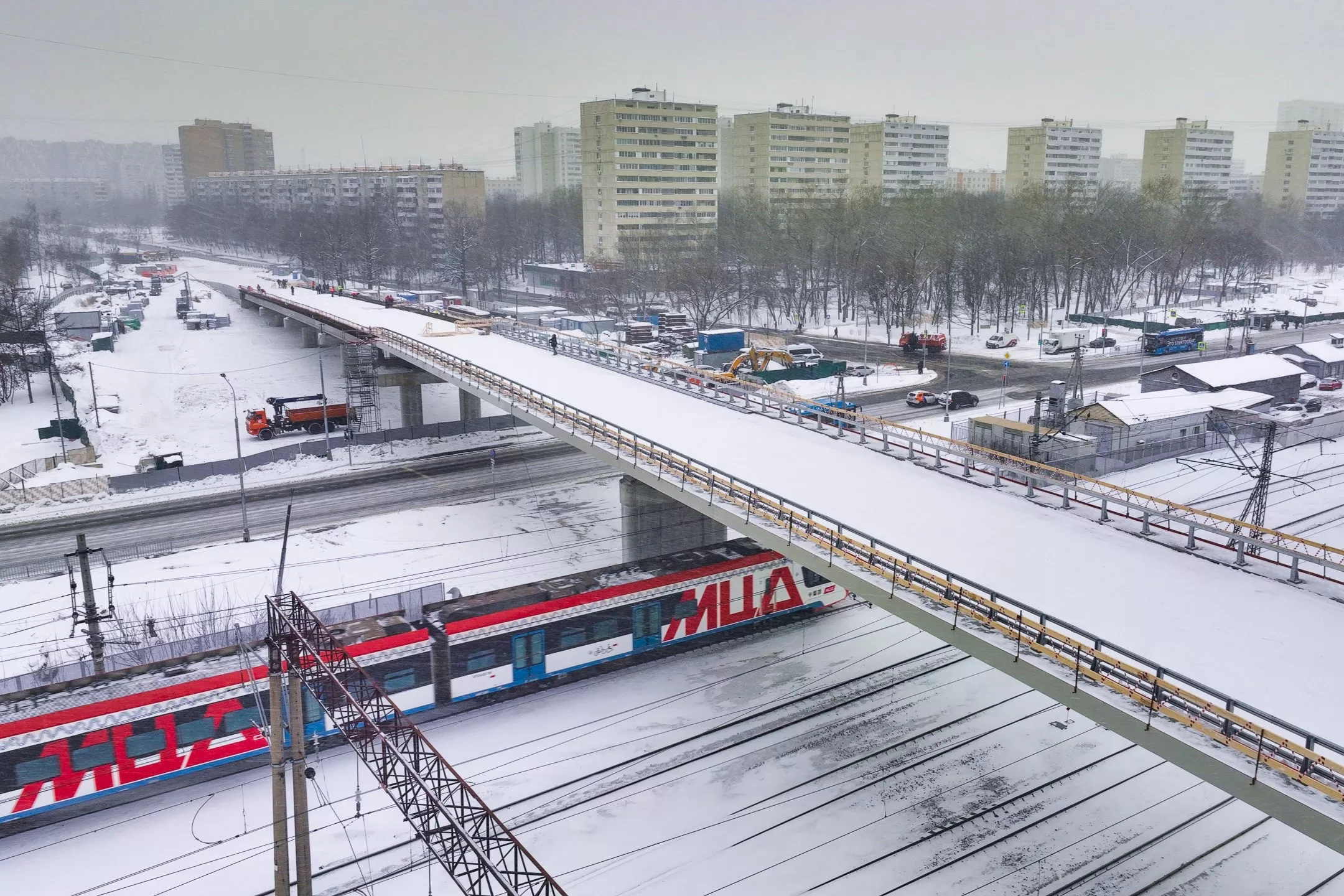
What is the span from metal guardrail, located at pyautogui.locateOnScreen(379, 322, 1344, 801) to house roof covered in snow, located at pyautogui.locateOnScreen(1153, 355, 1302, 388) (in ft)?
98.5

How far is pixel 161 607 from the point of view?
2281 cm

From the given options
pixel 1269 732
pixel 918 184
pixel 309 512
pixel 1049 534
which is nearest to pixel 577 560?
pixel 309 512

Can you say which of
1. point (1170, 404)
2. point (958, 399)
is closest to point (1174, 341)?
point (958, 399)

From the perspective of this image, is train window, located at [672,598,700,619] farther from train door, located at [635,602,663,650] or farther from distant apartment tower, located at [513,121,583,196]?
distant apartment tower, located at [513,121,583,196]

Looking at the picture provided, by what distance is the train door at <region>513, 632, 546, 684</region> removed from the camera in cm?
1850

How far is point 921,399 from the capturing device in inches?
1676

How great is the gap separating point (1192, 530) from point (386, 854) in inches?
514

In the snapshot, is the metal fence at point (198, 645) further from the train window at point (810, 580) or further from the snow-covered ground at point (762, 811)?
the train window at point (810, 580)

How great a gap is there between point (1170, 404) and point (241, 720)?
32043 millimetres

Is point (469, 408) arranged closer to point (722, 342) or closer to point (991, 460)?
point (722, 342)

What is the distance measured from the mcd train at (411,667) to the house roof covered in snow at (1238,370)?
25699 mm

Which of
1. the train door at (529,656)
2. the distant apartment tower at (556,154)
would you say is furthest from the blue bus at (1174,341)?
the distant apartment tower at (556,154)

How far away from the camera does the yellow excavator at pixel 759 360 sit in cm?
4928

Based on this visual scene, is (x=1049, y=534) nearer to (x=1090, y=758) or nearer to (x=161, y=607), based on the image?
(x=1090, y=758)
